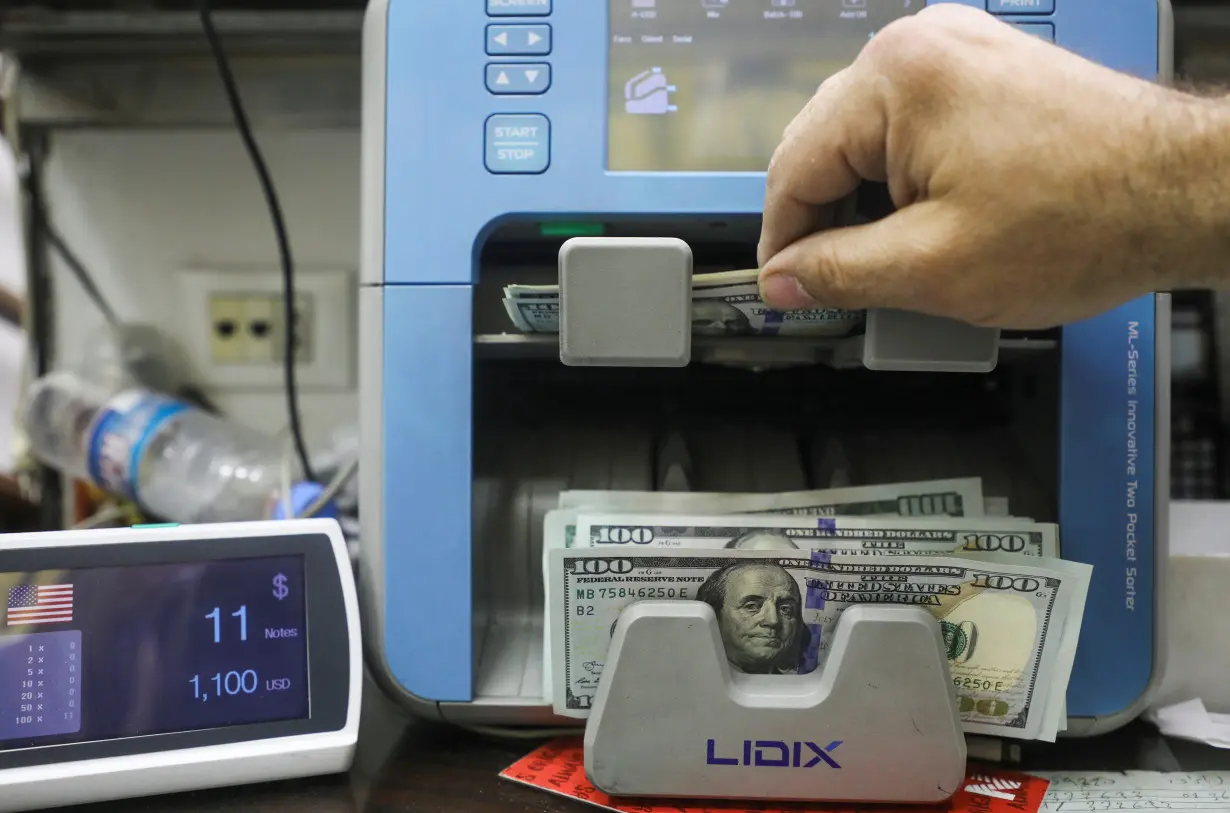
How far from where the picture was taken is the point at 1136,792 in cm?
42

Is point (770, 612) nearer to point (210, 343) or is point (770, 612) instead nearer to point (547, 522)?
point (547, 522)

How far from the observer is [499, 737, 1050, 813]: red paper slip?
410 millimetres

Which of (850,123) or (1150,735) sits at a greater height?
(850,123)

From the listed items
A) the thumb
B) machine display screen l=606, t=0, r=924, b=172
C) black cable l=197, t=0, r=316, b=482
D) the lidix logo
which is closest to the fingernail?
the thumb

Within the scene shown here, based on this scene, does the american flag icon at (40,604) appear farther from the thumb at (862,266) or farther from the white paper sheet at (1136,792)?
the white paper sheet at (1136,792)

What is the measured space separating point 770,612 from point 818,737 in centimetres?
6

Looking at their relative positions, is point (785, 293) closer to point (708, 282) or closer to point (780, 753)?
point (708, 282)

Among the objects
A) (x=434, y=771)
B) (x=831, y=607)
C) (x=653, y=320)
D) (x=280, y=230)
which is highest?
(x=280, y=230)

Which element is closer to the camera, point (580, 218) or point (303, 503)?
point (580, 218)

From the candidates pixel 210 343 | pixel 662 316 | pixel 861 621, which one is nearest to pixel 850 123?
pixel 662 316

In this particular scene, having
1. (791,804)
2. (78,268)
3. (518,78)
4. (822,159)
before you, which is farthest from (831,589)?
(78,268)

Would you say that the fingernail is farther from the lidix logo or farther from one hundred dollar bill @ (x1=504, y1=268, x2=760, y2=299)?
the lidix logo

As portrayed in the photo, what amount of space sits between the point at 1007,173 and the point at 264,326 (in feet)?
2.26

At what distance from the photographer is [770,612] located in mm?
416
